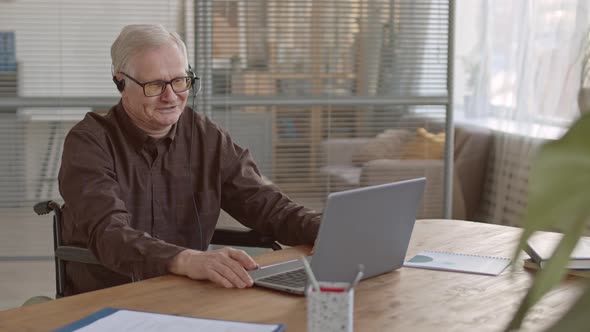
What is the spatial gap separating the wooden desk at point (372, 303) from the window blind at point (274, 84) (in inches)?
93.7

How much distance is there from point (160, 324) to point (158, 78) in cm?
107

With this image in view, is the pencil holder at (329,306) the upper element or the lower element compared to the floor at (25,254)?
upper

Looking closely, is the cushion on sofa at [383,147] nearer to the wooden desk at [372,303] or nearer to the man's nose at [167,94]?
the man's nose at [167,94]

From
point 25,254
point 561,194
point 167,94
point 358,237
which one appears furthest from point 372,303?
point 25,254

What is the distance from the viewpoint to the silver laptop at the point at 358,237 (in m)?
1.62

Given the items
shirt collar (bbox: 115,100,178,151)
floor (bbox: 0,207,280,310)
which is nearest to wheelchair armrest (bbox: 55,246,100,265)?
shirt collar (bbox: 115,100,178,151)

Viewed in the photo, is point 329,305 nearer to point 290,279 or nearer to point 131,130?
point 290,279

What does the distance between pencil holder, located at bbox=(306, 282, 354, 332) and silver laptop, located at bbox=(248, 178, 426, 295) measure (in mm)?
311

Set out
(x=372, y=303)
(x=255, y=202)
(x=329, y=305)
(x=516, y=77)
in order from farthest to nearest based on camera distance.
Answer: (x=516, y=77) < (x=255, y=202) < (x=372, y=303) < (x=329, y=305)

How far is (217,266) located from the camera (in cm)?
179

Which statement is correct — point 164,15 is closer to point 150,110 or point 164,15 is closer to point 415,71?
point 415,71

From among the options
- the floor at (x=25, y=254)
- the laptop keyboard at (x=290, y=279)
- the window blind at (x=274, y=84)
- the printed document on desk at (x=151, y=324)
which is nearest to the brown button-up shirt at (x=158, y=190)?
the laptop keyboard at (x=290, y=279)

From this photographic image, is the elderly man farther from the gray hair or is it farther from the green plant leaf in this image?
the green plant leaf

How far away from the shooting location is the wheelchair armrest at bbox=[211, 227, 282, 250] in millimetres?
2398
